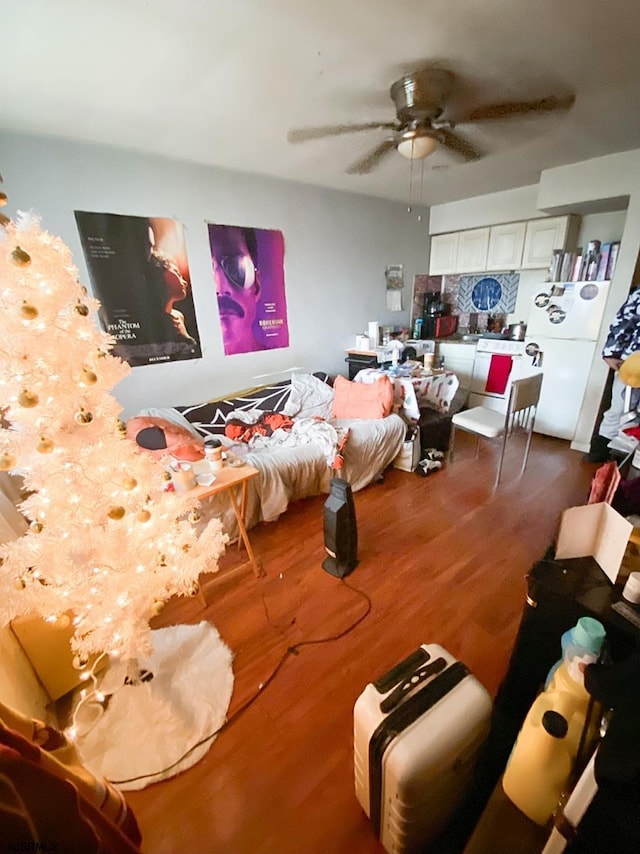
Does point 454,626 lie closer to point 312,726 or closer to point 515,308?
point 312,726

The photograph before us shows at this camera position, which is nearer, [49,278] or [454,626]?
[49,278]

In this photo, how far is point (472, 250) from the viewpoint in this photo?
408 cm

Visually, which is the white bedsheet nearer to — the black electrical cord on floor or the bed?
the bed

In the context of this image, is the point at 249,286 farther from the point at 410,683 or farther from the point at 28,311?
the point at 410,683

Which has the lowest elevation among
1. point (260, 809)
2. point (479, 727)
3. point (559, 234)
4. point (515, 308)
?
point (260, 809)

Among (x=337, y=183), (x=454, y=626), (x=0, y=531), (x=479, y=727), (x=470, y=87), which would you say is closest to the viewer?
(x=479, y=727)

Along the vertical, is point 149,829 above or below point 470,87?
below

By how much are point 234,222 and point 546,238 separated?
3.02 meters

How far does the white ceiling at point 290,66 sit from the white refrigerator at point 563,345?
3.51 feet

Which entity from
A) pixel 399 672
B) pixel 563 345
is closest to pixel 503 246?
pixel 563 345

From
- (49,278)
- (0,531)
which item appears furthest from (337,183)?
(0,531)

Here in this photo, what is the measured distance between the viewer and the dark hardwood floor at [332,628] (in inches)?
41.6

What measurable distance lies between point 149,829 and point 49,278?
5.42ft

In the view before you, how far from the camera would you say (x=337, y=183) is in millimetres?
3252
